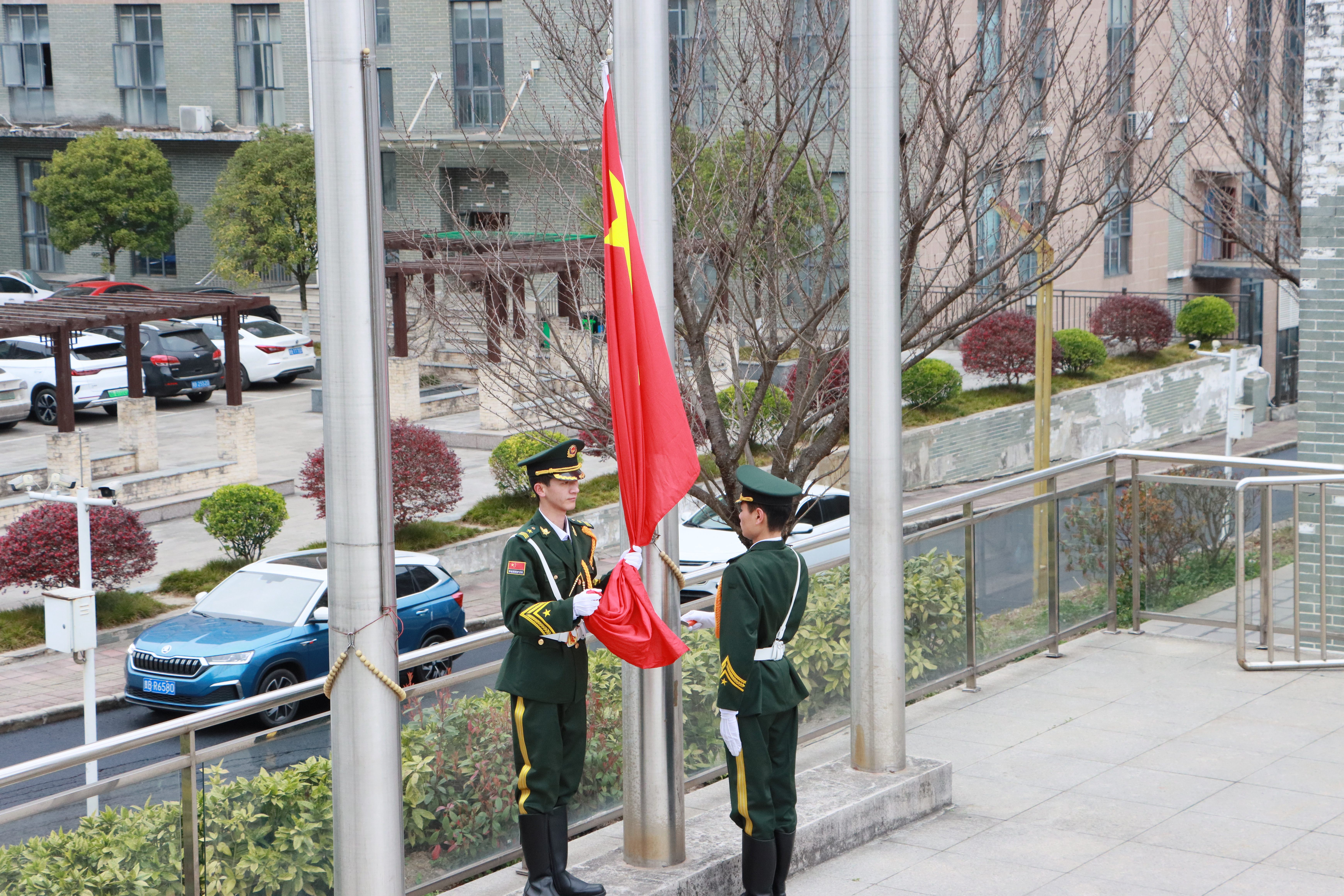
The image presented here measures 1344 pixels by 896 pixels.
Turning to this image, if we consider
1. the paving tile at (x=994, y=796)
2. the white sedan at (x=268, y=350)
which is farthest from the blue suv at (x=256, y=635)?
the white sedan at (x=268, y=350)

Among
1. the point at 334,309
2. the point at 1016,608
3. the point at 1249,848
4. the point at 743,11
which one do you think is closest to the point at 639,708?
the point at 334,309

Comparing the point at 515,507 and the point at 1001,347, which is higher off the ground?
the point at 1001,347

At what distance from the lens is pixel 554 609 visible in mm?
5758

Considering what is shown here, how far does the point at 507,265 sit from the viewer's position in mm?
11633

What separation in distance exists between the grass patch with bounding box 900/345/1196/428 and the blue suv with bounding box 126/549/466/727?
1195 cm

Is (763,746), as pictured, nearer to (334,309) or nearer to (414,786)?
(414,786)

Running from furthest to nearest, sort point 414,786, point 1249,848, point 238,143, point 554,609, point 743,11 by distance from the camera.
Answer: point 238,143
point 743,11
point 1249,848
point 414,786
point 554,609

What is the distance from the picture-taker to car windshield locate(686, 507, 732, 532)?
1941cm

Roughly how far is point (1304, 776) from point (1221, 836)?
110 centimetres

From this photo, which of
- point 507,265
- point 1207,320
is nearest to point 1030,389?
point 1207,320

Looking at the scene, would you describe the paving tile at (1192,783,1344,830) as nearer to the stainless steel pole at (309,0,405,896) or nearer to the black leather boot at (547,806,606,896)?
the black leather boot at (547,806,606,896)

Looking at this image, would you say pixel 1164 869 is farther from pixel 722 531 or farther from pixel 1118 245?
pixel 1118 245

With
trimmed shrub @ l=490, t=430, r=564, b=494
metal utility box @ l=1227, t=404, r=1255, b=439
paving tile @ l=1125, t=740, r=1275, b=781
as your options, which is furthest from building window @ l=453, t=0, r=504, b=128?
paving tile @ l=1125, t=740, r=1275, b=781

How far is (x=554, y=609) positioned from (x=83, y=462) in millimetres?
20044
